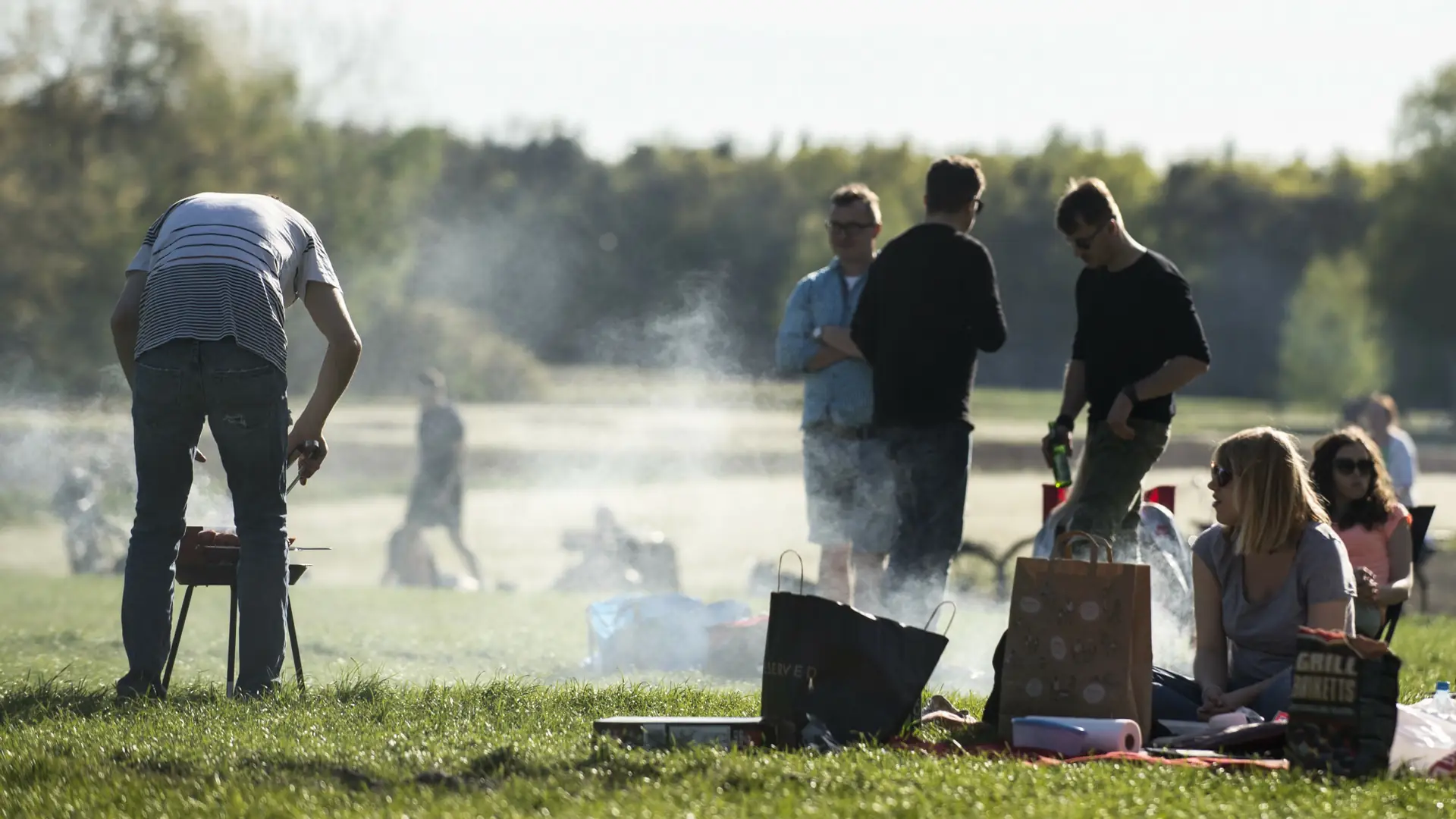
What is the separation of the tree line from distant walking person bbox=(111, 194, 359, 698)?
115 feet

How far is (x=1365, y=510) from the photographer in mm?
7137

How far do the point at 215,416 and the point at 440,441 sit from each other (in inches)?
430

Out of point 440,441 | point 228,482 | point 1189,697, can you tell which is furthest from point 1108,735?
point 440,441

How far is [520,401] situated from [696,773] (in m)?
58.0

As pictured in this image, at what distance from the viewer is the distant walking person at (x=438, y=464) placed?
16.7 m

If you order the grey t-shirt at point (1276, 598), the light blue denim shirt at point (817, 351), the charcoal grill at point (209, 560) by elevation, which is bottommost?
the charcoal grill at point (209, 560)

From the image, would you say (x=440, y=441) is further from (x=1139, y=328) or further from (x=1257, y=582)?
(x=1257, y=582)

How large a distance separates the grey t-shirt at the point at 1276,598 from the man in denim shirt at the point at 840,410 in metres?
1.93

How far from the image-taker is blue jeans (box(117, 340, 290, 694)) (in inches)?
228

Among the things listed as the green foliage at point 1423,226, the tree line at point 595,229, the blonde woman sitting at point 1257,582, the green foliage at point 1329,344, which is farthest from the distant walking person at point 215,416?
the green foliage at point 1329,344

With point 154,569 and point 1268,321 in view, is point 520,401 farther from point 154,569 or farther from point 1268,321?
point 154,569

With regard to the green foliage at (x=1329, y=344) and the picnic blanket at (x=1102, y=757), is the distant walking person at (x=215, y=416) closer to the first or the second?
the picnic blanket at (x=1102, y=757)

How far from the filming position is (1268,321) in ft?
262

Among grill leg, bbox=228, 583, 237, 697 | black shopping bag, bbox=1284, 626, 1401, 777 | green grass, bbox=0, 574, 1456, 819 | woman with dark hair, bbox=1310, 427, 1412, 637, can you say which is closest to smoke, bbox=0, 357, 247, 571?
grill leg, bbox=228, 583, 237, 697
